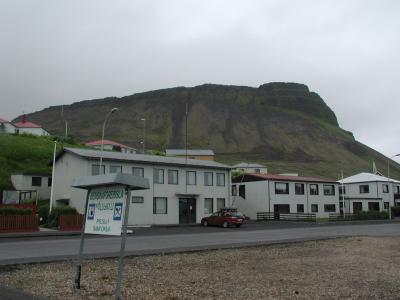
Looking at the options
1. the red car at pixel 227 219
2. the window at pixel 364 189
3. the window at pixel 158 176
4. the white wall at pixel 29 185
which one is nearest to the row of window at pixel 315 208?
the window at pixel 364 189

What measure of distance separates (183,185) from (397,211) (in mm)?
39481

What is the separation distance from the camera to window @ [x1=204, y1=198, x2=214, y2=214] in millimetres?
51812

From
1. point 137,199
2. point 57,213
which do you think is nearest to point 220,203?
point 137,199

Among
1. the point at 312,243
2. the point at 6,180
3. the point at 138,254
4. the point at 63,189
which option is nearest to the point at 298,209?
the point at 63,189

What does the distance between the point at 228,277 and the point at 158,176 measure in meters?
36.5

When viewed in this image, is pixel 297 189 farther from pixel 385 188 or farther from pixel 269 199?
pixel 385 188

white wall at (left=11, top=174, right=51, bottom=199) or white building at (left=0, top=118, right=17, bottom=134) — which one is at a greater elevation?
white building at (left=0, top=118, right=17, bottom=134)

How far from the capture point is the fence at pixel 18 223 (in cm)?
3381

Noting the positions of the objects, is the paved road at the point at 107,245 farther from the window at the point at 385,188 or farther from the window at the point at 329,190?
the window at the point at 385,188

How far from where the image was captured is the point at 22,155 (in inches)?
2648

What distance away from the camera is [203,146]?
625 ft

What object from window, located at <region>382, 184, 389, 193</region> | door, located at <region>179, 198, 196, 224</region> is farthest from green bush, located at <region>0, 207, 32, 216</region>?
window, located at <region>382, 184, 389, 193</region>

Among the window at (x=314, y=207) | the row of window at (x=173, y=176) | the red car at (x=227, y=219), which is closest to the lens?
the red car at (x=227, y=219)

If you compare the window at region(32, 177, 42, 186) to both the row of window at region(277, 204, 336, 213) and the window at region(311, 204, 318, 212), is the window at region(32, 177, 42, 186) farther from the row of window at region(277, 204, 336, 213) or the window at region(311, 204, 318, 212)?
the window at region(311, 204, 318, 212)
